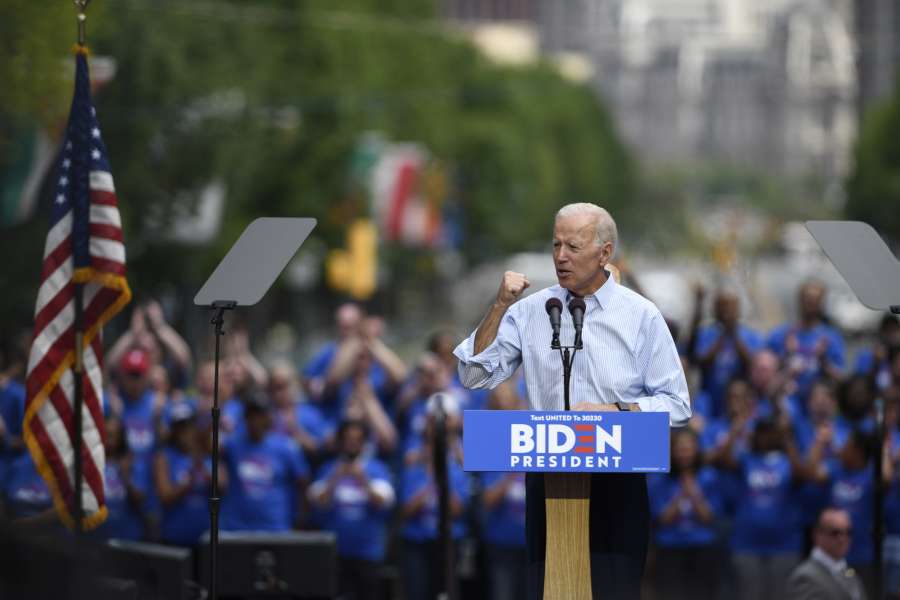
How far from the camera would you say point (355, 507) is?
44.9 ft

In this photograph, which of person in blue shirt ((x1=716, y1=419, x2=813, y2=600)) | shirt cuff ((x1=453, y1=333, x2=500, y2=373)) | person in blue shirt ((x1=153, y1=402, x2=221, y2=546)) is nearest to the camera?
shirt cuff ((x1=453, y1=333, x2=500, y2=373))

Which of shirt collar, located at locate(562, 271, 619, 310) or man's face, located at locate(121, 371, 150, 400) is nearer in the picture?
shirt collar, located at locate(562, 271, 619, 310)

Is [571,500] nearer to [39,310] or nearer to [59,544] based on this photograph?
[59,544]

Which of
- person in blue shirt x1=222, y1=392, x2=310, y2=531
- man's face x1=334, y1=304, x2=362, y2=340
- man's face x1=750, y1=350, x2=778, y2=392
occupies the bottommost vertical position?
person in blue shirt x1=222, y1=392, x2=310, y2=531

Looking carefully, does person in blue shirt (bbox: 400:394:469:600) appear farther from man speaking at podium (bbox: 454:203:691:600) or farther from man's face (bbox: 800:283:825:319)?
man speaking at podium (bbox: 454:203:691:600)

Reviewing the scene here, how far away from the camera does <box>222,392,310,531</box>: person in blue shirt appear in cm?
1364

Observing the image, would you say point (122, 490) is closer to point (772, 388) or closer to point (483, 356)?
point (772, 388)

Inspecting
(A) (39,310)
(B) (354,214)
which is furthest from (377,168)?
(A) (39,310)

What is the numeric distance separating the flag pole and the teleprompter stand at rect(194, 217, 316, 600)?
127 cm

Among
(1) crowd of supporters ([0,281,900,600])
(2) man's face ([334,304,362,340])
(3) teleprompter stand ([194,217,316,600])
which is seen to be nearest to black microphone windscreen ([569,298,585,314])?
(3) teleprompter stand ([194,217,316,600])

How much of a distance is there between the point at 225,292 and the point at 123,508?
17.2 feet

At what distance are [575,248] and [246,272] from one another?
1.99 m

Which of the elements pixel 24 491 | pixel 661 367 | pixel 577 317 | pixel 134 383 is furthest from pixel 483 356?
pixel 134 383

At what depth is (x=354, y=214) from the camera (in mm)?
47719
